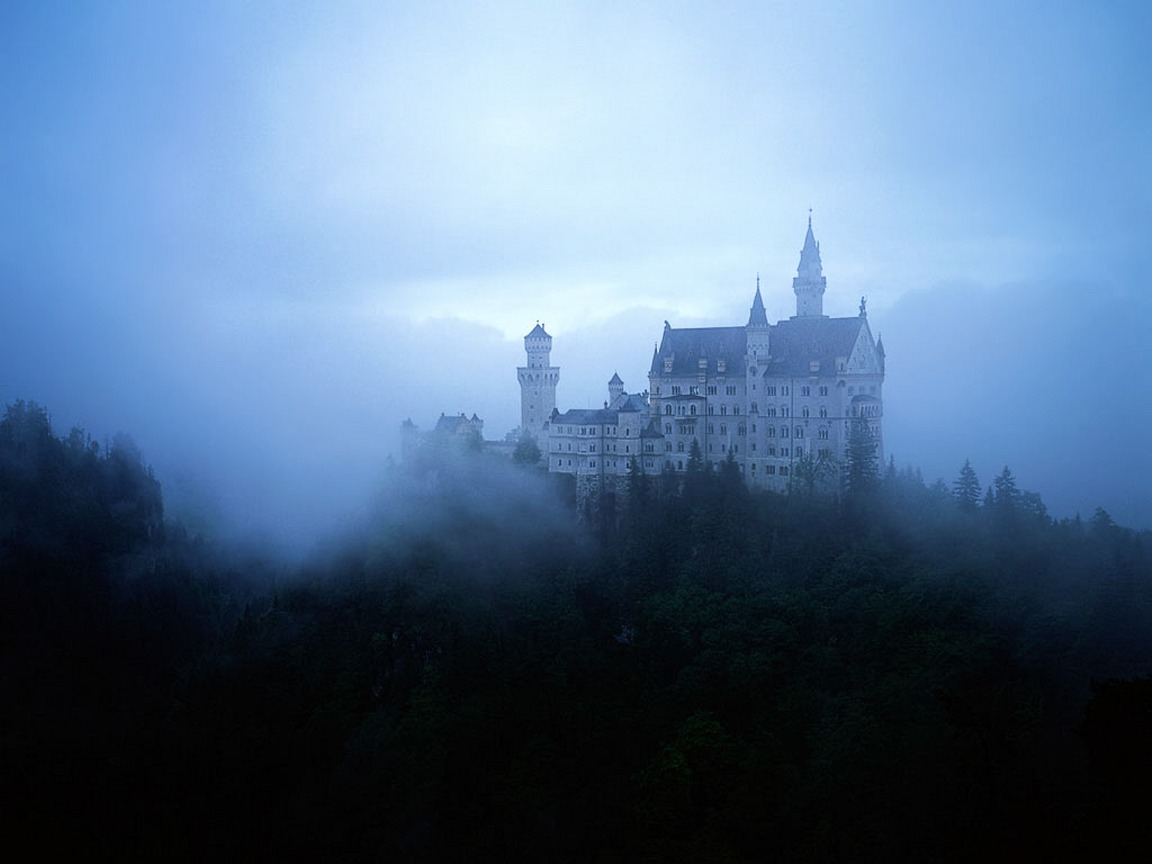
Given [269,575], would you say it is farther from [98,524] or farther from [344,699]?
[344,699]

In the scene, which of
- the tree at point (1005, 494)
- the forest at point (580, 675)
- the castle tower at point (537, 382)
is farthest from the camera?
the castle tower at point (537, 382)

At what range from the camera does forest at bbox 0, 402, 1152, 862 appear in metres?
30.6

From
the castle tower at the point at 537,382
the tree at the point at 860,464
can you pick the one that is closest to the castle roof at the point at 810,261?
the tree at the point at 860,464

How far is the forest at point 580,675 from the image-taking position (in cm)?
3056

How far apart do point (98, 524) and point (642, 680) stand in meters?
36.8

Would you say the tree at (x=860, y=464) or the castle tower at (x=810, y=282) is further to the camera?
the castle tower at (x=810, y=282)

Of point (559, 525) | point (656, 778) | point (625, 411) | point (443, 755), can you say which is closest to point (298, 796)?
point (443, 755)

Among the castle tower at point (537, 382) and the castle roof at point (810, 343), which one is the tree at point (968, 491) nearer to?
the castle roof at point (810, 343)

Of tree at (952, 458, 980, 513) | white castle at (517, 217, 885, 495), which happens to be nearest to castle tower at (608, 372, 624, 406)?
white castle at (517, 217, 885, 495)

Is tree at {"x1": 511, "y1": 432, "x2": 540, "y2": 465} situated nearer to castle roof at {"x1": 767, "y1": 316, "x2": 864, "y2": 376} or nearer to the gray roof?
the gray roof

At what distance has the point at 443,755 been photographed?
4034 cm

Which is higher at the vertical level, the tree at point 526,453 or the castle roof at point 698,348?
the castle roof at point 698,348

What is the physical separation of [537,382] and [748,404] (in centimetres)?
1664

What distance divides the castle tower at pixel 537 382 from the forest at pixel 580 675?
478 centimetres
